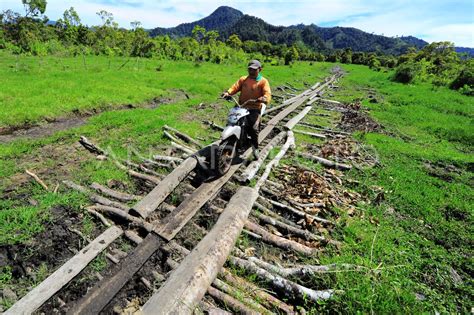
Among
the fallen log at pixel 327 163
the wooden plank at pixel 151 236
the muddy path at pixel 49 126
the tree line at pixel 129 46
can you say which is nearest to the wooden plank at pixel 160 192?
the wooden plank at pixel 151 236

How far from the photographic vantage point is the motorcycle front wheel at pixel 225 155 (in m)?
6.04

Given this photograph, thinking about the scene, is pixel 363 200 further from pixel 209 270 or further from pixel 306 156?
pixel 209 270

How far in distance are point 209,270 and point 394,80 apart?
1321 inches

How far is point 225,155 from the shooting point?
637 centimetres

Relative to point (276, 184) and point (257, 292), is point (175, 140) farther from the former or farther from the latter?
point (257, 292)

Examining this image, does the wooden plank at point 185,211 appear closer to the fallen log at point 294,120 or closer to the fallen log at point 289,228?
the fallen log at point 289,228

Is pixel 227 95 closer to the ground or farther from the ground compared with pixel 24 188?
farther from the ground

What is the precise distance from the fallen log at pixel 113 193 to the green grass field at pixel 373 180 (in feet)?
1.37

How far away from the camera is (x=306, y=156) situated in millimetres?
8039

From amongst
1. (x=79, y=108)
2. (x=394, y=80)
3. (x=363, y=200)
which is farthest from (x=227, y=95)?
(x=394, y=80)

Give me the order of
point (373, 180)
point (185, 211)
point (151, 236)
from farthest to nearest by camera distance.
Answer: point (373, 180) < point (185, 211) < point (151, 236)

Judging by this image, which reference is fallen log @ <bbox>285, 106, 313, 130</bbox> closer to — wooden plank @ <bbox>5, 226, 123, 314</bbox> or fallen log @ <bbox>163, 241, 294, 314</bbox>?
fallen log @ <bbox>163, 241, 294, 314</bbox>

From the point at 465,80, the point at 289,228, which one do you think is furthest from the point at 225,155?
the point at 465,80

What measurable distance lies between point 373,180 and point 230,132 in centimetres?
411
